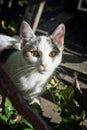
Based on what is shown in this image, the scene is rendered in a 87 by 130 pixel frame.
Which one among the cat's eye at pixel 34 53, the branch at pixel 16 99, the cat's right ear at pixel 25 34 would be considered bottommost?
the cat's eye at pixel 34 53

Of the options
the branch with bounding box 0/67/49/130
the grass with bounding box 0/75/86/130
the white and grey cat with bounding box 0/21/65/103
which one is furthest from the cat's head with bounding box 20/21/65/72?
the branch with bounding box 0/67/49/130

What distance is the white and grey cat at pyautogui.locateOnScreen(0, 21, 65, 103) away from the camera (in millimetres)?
3156

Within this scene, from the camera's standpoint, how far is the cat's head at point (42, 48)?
312 cm

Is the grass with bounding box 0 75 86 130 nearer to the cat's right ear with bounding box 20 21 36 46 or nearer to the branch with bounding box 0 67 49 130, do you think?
the cat's right ear with bounding box 20 21 36 46

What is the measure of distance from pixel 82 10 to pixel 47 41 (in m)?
2.72

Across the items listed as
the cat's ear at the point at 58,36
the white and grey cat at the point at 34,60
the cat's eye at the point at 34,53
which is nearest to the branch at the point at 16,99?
the white and grey cat at the point at 34,60

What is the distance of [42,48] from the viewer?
125 inches

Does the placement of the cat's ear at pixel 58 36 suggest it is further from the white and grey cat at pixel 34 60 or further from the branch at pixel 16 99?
the branch at pixel 16 99

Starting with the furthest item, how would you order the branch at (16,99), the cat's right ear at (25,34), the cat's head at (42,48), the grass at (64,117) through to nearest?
1. the cat's right ear at (25,34)
2. the cat's head at (42,48)
3. the grass at (64,117)
4. the branch at (16,99)

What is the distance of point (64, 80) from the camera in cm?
426

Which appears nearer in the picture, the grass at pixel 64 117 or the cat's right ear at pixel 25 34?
the grass at pixel 64 117

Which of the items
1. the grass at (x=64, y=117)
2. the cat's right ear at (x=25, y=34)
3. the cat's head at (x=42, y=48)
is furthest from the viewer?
the cat's right ear at (x=25, y=34)

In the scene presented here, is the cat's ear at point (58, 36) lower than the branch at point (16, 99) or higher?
lower

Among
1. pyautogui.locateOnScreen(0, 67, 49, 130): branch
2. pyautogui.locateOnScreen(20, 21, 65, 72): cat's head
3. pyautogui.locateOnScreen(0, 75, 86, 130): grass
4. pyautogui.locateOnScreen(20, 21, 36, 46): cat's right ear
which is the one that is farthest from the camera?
pyautogui.locateOnScreen(20, 21, 36, 46): cat's right ear
